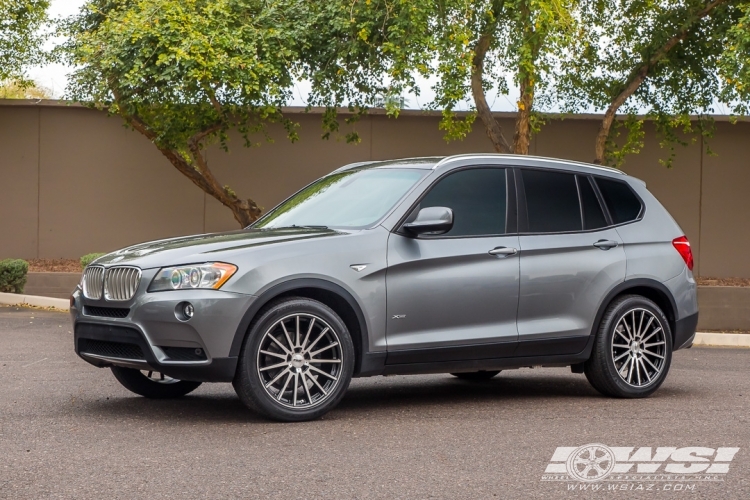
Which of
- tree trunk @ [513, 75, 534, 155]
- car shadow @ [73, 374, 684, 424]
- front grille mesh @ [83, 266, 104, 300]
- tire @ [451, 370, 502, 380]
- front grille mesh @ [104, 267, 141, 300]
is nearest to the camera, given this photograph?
front grille mesh @ [104, 267, 141, 300]

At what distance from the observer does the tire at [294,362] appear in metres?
6.80

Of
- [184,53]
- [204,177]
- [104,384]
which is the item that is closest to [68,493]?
[104,384]

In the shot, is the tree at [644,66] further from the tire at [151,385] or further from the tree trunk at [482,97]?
the tire at [151,385]

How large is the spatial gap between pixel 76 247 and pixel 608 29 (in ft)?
36.7

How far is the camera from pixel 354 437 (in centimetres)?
657

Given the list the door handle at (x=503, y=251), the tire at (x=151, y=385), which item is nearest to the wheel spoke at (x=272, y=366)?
the tire at (x=151, y=385)

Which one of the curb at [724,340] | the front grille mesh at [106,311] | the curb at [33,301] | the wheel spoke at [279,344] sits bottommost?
the curb at [724,340]

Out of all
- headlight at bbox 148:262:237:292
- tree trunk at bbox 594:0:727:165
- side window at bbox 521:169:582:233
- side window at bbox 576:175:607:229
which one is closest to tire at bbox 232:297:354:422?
headlight at bbox 148:262:237:292

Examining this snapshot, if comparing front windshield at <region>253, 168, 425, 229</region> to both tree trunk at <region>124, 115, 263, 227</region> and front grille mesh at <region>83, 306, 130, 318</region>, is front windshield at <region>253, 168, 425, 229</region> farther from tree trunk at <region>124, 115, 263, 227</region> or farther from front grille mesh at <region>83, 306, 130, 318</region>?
tree trunk at <region>124, 115, 263, 227</region>

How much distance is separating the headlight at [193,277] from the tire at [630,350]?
3.16 metres

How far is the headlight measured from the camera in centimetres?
675

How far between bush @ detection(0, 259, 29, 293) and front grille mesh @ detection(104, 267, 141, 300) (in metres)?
11.7

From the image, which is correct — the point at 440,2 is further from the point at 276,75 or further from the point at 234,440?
the point at 234,440

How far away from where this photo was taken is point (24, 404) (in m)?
7.72
